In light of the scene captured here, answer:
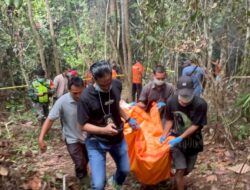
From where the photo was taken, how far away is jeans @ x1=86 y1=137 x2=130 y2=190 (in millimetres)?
4393

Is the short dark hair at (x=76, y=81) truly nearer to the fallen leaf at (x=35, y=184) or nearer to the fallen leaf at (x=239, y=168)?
the fallen leaf at (x=35, y=184)

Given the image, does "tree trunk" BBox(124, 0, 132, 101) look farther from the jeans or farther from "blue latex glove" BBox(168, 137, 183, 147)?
the jeans

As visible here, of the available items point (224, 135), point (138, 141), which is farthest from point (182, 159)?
point (224, 135)

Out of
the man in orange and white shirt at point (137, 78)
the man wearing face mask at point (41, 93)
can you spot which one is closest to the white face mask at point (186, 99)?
the man wearing face mask at point (41, 93)

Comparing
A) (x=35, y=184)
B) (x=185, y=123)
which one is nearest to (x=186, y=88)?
(x=185, y=123)

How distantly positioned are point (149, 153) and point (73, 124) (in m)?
1.00

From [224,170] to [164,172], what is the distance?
4.62ft

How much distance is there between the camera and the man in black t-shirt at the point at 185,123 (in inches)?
189

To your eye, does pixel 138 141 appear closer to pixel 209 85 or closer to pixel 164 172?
pixel 164 172

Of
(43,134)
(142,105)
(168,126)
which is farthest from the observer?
(142,105)

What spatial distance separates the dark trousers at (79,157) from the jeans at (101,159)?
2.11 ft

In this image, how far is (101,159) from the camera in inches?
177

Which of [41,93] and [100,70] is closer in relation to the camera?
[100,70]

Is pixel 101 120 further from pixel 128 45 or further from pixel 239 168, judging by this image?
pixel 128 45
